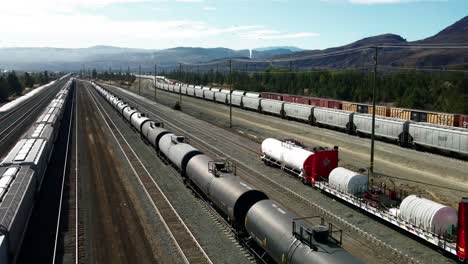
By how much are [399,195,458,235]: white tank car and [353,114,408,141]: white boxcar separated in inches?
1144

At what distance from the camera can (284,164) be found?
38.2 meters

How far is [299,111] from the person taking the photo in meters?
71.7

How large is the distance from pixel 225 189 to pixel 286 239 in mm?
7158

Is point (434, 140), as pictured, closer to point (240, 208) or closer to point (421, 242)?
point (421, 242)

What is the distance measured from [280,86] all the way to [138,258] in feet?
435

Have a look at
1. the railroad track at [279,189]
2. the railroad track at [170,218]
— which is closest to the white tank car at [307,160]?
the railroad track at [279,189]

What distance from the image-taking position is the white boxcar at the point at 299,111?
6894 cm

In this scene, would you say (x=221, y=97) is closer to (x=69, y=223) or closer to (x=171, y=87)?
(x=171, y=87)

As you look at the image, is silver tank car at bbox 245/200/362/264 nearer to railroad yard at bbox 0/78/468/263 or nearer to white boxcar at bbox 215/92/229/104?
railroad yard at bbox 0/78/468/263

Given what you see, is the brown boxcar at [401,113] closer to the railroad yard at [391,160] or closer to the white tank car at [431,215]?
the railroad yard at [391,160]

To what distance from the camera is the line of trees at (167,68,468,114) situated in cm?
8541

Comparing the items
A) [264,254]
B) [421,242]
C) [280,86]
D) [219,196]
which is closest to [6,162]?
[219,196]

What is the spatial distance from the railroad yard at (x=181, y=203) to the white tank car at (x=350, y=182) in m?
1.42

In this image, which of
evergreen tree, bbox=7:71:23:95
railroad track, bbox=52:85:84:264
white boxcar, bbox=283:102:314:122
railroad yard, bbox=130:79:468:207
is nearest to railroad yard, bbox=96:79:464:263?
railroad yard, bbox=130:79:468:207
